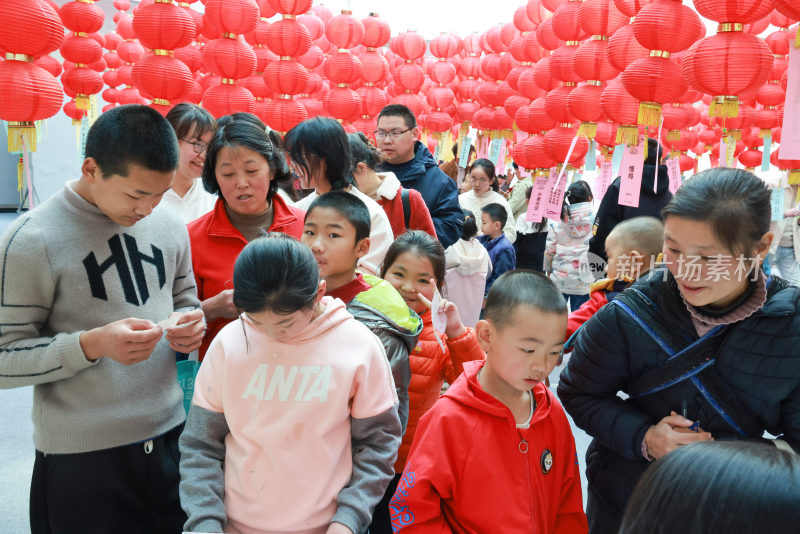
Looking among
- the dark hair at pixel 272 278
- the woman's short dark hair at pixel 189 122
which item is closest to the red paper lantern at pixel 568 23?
the woman's short dark hair at pixel 189 122

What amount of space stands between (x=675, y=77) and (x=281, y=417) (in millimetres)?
2659

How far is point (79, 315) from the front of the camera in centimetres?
138

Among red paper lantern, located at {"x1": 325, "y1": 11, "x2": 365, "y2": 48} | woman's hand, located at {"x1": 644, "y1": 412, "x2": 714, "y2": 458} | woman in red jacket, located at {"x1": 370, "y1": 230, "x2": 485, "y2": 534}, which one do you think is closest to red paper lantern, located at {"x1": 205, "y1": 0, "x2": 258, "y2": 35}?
red paper lantern, located at {"x1": 325, "y1": 11, "x2": 365, "y2": 48}

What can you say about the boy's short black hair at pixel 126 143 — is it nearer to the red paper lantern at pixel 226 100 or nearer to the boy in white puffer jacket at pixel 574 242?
the red paper lantern at pixel 226 100

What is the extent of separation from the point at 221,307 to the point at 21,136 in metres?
1.95

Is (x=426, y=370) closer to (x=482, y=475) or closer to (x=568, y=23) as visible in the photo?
(x=482, y=475)

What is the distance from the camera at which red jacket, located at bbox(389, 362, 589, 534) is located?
4.32 feet

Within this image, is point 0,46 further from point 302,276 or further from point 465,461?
point 465,461

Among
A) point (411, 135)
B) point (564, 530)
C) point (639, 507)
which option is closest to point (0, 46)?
point (411, 135)

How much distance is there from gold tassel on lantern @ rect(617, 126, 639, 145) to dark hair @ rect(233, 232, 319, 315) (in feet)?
8.61

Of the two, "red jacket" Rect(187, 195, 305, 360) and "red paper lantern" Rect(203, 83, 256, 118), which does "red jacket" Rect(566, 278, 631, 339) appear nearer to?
"red jacket" Rect(187, 195, 305, 360)

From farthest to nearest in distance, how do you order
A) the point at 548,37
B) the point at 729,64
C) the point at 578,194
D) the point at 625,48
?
the point at 578,194 < the point at 548,37 < the point at 625,48 < the point at 729,64

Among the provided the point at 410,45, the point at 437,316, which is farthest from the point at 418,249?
the point at 410,45

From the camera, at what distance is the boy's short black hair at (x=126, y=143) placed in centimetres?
136
